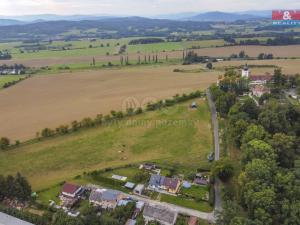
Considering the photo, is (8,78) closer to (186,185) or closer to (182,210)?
(186,185)

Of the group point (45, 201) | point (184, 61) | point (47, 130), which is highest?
point (184, 61)

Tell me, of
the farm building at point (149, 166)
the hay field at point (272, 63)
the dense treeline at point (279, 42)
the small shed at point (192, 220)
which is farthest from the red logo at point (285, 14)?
the small shed at point (192, 220)

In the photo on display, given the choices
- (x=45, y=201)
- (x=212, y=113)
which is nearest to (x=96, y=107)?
(x=212, y=113)

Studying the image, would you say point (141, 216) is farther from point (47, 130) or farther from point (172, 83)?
point (172, 83)

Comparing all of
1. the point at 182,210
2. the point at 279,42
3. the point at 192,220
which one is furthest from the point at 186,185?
the point at 279,42

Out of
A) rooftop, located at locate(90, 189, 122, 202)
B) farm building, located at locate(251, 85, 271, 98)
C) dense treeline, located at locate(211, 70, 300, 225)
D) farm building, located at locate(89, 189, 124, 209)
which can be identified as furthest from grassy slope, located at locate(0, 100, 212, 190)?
farm building, located at locate(251, 85, 271, 98)

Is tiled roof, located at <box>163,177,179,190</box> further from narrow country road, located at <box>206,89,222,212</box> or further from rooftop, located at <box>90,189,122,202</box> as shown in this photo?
rooftop, located at <box>90,189,122,202</box>
